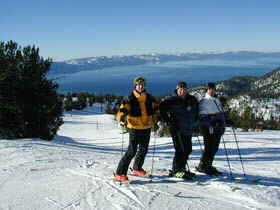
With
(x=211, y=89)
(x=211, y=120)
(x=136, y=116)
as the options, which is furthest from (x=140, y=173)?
(x=211, y=89)

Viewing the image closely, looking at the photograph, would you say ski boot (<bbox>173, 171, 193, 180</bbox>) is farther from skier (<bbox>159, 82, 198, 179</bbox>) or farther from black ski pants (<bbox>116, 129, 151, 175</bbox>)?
Answer: black ski pants (<bbox>116, 129, 151, 175</bbox>)

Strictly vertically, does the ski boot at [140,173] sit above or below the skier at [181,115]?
below

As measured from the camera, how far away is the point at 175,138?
5.90 meters

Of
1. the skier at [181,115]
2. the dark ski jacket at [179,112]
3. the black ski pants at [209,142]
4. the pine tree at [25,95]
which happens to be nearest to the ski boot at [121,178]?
the skier at [181,115]

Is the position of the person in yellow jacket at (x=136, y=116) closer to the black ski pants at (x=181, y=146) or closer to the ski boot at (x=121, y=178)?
the ski boot at (x=121, y=178)

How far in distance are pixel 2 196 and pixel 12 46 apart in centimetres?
1287

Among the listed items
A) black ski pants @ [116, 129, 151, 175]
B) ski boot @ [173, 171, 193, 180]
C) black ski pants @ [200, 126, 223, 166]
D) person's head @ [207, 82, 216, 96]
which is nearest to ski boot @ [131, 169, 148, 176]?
black ski pants @ [116, 129, 151, 175]

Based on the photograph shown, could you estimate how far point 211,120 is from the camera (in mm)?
6125

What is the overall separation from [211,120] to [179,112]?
845 millimetres

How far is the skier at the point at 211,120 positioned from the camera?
6.14m

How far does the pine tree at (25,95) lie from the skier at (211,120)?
11453mm

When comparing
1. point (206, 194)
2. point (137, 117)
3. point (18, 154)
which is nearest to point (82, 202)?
point (137, 117)

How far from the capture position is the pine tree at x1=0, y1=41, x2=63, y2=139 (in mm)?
14922

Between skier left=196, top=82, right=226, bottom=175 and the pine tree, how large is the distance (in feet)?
37.6
